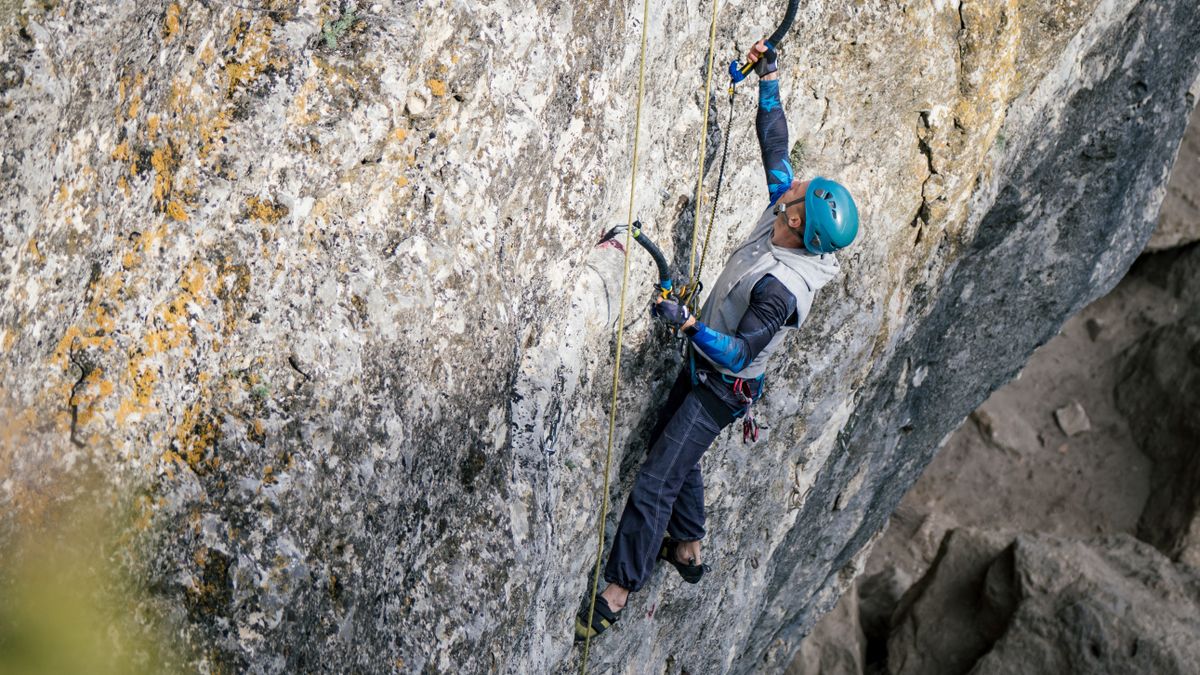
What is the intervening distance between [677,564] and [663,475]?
0.71 m

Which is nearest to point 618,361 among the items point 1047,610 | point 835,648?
point 1047,610

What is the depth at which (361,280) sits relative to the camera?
354 centimetres

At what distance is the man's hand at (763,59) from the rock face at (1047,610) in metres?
6.27

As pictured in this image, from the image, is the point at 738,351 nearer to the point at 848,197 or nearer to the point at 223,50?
the point at 848,197

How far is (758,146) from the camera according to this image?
5676 mm

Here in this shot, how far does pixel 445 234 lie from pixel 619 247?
1380 millimetres

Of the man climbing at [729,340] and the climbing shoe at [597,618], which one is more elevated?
the man climbing at [729,340]

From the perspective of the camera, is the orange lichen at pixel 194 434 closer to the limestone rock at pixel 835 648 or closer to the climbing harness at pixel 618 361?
the climbing harness at pixel 618 361

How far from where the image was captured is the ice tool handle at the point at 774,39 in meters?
5.20

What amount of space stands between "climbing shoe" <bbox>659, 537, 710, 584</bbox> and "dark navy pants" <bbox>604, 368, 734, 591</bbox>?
9.6 inches

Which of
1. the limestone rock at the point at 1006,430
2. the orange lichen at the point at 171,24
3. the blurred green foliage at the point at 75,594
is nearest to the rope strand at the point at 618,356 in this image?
the orange lichen at the point at 171,24

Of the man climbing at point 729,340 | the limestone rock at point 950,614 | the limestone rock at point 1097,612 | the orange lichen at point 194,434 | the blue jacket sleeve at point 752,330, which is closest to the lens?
the orange lichen at point 194,434

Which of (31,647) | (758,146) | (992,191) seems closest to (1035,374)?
(992,191)

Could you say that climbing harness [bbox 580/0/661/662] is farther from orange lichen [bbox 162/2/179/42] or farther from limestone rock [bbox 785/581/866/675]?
limestone rock [bbox 785/581/866/675]
